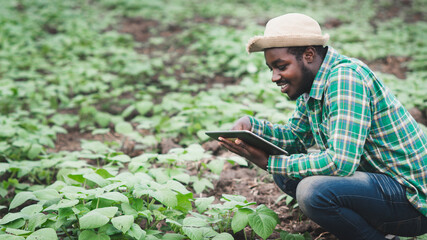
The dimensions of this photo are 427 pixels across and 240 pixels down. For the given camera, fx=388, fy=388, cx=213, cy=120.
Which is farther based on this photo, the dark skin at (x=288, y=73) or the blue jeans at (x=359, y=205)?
the dark skin at (x=288, y=73)

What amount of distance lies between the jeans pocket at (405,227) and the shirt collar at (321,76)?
806 mm

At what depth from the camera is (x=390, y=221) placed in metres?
2.12

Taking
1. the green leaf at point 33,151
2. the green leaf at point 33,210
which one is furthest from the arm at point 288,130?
Result: the green leaf at point 33,151

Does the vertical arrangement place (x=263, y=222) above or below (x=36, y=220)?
above

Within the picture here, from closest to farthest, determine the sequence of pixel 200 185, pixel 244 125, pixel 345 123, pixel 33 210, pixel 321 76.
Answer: pixel 345 123 < pixel 321 76 < pixel 33 210 < pixel 244 125 < pixel 200 185

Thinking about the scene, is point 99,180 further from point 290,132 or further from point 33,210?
point 290,132

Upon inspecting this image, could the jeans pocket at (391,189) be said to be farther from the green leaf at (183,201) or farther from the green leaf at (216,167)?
the green leaf at (216,167)

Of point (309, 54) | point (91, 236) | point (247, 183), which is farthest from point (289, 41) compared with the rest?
point (247, 183)

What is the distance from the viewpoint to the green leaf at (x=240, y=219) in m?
2.18

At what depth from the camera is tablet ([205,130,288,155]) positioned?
2072 millimetres

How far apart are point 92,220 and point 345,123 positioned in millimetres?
1351

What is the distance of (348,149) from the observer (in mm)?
1927

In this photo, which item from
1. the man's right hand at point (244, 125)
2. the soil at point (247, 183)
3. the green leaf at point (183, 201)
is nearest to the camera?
the green leaf at point (183, 201)

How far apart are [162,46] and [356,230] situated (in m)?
6.67
